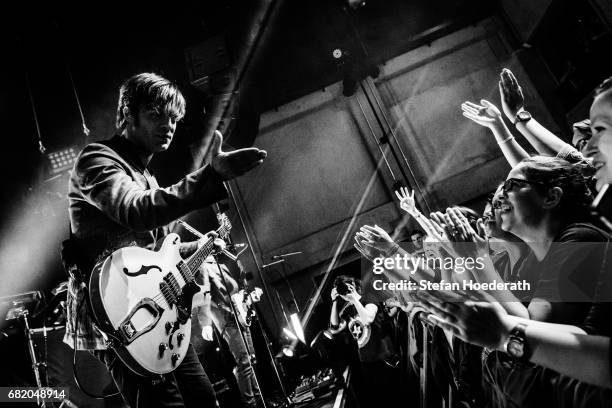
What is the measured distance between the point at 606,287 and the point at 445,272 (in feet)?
2.29

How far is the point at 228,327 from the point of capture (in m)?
6.06

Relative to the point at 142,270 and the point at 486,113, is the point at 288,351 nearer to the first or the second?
the point at 142,270

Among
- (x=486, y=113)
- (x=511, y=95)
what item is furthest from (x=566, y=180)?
(x=486, y=113)

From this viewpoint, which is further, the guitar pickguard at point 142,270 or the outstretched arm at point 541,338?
the guitar pickguard at point 142,270

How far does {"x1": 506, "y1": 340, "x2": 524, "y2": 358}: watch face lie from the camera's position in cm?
122

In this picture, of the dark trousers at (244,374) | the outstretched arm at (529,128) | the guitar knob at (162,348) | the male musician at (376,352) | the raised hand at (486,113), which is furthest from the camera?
the dark trousers at (244,374)

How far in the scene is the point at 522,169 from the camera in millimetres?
2014

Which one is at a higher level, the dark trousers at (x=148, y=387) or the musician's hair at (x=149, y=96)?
the musician's hair at (x=149, y=96)

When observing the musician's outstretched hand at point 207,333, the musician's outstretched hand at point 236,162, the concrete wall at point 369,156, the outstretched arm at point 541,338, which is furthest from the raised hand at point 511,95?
the concrete wall at point 369,156

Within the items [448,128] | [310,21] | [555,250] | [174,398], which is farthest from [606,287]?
[310,21]

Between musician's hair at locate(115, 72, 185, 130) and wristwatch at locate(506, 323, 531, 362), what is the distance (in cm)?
227

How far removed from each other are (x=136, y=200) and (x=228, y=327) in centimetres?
501

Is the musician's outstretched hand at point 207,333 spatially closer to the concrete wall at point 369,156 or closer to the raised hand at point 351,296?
the raised hand at point 351,296

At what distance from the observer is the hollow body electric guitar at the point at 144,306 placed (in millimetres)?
1635
